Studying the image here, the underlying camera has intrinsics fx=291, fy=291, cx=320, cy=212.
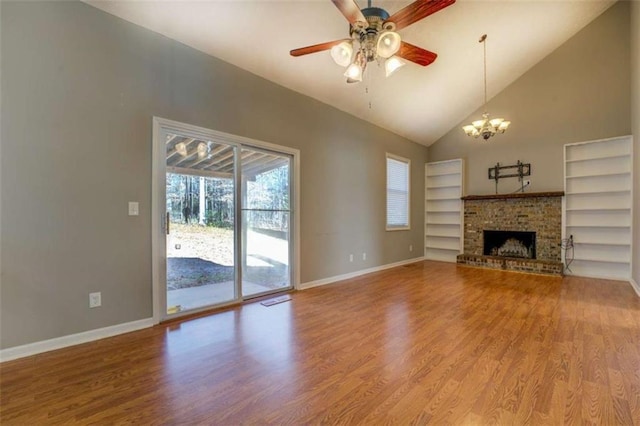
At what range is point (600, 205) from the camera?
5.29 m

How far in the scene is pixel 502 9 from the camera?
4152 millimetres

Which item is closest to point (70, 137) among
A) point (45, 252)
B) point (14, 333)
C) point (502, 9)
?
point (45, 252)

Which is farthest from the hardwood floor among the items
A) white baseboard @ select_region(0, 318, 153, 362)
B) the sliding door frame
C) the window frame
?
the window frame

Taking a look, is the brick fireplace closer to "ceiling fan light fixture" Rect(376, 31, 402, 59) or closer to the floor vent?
the floor vent

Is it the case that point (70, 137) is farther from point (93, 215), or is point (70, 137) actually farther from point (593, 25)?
point (593, 25)

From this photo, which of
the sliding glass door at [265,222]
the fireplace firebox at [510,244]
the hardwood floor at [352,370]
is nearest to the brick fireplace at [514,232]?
the fireplace firebox at [510,244]

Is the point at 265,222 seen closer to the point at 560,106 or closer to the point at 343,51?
the point at 343,51

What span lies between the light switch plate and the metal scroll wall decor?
6725 millimetres

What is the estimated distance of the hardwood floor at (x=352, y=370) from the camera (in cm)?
169

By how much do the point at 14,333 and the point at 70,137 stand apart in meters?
1.67

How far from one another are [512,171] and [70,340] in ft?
24.8

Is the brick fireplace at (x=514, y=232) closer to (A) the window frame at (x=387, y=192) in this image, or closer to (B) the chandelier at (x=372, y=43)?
(A) the window frame at (x=387, y=192)

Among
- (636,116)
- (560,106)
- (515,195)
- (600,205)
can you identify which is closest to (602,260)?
(600,205)

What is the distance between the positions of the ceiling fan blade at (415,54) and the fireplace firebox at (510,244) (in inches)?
199
